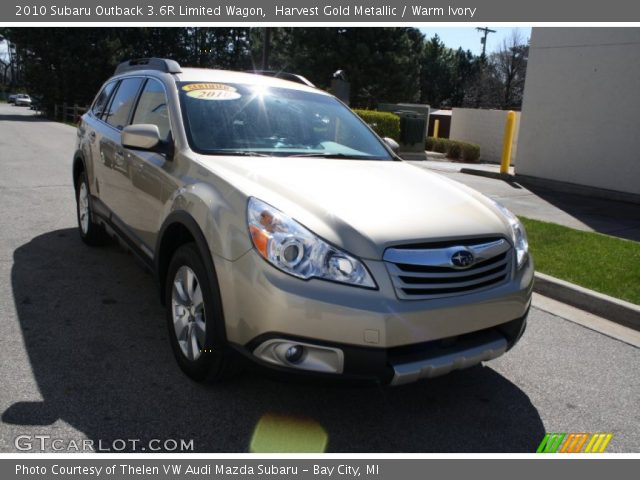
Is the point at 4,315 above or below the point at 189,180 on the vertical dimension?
below

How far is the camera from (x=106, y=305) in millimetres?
4543

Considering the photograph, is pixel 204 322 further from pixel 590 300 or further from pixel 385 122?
pixel 385 122

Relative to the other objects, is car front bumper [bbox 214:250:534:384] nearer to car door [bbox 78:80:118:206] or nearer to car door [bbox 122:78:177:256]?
car door [bbox 122:78:177:256]

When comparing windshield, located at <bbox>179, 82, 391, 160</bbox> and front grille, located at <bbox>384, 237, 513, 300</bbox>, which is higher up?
windshield, located at <bbox>179, 82, 391, 160</bbox>

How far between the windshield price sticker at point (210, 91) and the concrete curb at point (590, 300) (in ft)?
9.90

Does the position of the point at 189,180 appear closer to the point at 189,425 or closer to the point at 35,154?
the point at 189,425

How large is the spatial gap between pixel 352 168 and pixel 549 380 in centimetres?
184

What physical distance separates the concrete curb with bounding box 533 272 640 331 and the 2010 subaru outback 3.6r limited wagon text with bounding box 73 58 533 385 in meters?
1.98

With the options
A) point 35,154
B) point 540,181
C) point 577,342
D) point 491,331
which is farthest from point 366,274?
point 35,154

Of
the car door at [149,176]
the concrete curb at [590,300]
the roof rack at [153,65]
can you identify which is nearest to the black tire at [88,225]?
the roof rack at [153,65]

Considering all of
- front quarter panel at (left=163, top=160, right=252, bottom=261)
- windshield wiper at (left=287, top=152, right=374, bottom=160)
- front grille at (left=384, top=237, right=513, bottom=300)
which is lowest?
front grille at (left=384, top=237, right=513, bottom=300)

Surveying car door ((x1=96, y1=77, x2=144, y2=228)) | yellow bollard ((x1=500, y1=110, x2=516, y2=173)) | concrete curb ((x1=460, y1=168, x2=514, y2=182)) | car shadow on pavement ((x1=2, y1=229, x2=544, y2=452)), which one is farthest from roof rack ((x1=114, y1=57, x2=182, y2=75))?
yellow bollard ((x1=500, y1=110, x2=516, y2=173))

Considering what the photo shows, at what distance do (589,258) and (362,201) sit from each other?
419cm

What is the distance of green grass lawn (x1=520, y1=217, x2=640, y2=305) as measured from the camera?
17.7 ft
